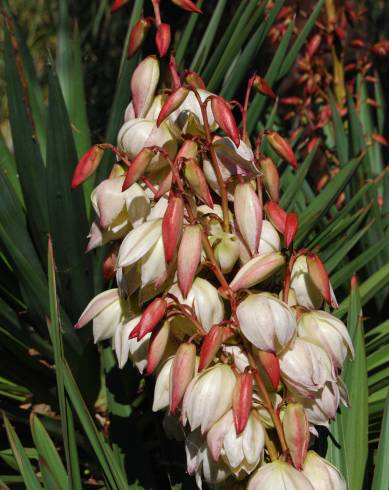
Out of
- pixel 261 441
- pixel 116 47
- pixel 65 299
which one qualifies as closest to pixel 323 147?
pixel 65 299

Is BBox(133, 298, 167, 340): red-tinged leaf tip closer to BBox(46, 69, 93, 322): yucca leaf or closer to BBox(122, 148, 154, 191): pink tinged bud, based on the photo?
BBox(122, 148, 154, 191): pink tinged bud

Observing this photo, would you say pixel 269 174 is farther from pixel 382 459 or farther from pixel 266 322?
pixel 382 459

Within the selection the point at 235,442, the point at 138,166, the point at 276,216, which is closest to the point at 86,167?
the point at 138,166

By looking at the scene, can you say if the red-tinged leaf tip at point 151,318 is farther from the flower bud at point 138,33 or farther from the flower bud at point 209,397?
the flower bud at point 138,33

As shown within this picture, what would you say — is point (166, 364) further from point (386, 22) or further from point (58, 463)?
point (386, 22)

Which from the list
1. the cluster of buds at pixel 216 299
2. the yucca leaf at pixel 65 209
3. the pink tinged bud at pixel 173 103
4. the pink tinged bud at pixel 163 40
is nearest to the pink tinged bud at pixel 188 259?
the cluster of buds at pixel 216 299

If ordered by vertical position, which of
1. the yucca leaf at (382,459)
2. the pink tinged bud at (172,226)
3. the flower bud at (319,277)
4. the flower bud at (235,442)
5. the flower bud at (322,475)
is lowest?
the yucca leaf at (382,459)

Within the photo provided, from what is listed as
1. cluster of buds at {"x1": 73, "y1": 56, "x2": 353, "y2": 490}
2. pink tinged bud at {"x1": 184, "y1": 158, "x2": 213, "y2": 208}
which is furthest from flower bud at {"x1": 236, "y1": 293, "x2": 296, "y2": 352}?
pink tinged bud at {"x1": 184, "y1": 158, "x2": 213, "y2": 208}
